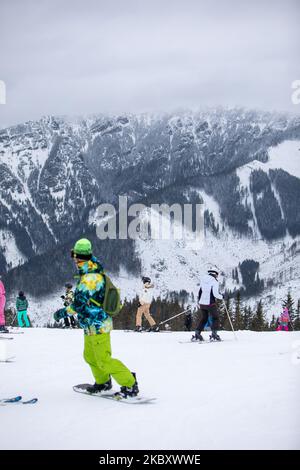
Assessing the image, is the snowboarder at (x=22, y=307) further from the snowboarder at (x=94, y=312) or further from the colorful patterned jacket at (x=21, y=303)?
the snowboarder at (x=94, y=312)

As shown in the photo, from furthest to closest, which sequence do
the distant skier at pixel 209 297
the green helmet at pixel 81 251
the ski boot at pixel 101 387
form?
the distant skier at pixel 209 297
the ski boot at pixel 101 387
the green helmet at pixel 81 251

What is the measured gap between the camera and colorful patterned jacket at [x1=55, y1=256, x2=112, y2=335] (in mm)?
7504

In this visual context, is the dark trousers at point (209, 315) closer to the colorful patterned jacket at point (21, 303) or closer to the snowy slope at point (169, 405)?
the snowy slope at point (169, 405)

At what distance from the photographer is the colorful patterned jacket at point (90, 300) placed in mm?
7504

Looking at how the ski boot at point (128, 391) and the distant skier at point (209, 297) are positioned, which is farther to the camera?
the distant skier at point (209, 297)

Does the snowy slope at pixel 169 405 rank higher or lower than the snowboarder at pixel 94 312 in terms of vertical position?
lower

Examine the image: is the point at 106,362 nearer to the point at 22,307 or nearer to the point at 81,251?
the point at 81,251

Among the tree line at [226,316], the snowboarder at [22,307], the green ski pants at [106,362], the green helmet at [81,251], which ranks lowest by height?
the tree line at [226,316]

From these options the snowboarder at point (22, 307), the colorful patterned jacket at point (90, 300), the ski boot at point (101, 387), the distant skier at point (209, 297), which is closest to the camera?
the colorful patterned jacket at point (90, 300)

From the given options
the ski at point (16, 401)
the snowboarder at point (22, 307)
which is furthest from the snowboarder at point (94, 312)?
the snowboarder at point (22, 307)

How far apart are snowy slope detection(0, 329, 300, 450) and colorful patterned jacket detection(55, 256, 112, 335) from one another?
3.31 feet

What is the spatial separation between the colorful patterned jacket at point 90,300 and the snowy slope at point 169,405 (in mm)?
1009

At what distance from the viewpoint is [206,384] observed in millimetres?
8844
